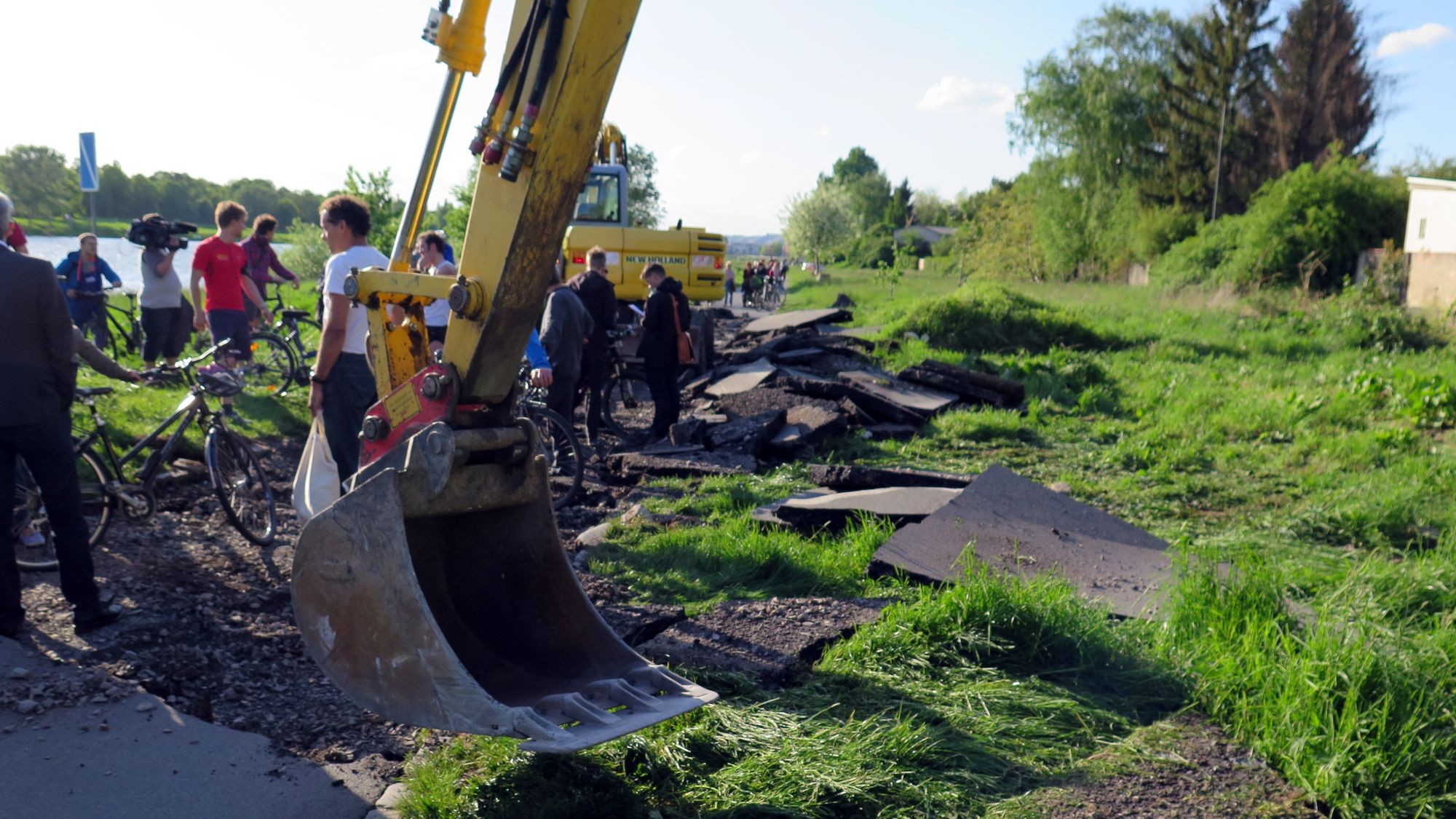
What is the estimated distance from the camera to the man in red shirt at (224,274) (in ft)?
33.5

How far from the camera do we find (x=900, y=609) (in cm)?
503

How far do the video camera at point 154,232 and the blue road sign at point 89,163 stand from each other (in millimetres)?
3934

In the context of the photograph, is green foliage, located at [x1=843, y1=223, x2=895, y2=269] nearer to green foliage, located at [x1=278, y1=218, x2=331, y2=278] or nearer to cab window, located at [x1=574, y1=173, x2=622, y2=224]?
green foliage, located at [x1=278, y1=218, x2=331, y2=278]

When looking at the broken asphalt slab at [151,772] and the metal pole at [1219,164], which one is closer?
the broken asphalt slab at [151,772]

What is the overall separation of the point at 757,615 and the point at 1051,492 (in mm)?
2818

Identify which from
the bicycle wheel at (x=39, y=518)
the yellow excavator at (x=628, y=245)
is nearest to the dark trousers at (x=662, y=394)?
the bicycle wheel at (x=39, y=518)

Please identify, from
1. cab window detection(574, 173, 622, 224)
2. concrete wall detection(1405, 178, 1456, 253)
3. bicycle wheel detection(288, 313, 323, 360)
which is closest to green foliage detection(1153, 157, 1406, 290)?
concrete wall detection(1405, 178, 1456, 253)

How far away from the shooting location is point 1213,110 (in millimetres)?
49312

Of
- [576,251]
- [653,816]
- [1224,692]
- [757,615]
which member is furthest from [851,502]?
[576,251]

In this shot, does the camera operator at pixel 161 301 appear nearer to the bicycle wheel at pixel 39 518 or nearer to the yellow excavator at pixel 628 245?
the bicycle wheel at pixel 39 518

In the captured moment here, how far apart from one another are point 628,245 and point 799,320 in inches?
203

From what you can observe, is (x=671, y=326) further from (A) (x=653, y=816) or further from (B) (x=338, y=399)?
(A) (x=653, y=816)

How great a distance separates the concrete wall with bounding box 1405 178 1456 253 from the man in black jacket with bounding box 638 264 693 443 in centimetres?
2553

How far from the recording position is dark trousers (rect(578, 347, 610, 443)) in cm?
1155
